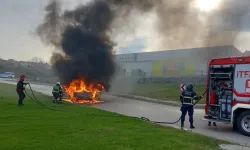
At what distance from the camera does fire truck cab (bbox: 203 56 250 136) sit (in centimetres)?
908

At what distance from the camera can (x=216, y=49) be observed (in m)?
21.7

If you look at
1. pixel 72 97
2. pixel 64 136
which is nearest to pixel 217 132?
pixel 64 136

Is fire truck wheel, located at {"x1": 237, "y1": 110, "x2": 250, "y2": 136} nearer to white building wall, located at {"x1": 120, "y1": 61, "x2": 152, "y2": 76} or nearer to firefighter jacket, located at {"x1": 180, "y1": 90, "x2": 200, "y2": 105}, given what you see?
firefighter jacket, located at {"x1": 180, "y1": 90, "x2": 200, "y2": 105}

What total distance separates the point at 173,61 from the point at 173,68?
101cm

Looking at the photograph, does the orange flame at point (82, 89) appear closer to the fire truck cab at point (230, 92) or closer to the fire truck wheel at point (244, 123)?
the fire truck cab at point (230, 92)

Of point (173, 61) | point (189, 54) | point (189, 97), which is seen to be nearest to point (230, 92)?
point (189, 97)

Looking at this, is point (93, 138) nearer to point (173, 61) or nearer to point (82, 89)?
point (82, 89)

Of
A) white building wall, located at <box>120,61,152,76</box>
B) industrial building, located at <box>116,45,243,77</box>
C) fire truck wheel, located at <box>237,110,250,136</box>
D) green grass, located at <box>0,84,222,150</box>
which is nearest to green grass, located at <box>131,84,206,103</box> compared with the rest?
industrial building, located at <box>116,45,243,77</box>

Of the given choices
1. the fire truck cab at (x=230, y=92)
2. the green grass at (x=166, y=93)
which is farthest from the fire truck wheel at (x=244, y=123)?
the green grass at (x=166, y=93)

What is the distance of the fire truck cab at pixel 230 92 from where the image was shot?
9078 mm

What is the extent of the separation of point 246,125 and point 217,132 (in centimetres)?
92

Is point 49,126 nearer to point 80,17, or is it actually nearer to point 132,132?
point 132,132

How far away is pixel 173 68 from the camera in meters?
40.8

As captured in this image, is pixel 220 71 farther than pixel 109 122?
Yes
